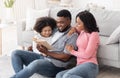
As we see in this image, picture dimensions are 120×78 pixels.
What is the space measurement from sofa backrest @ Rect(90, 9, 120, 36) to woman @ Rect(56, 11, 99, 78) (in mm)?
981

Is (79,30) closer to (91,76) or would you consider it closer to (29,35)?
(91,76)

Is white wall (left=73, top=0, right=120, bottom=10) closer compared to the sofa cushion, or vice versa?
the sofa cushion

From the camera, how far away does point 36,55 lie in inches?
119

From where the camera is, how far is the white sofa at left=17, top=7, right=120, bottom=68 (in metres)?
3.01

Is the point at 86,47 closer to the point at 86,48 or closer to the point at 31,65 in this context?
the point at 86,48

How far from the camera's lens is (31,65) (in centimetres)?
267

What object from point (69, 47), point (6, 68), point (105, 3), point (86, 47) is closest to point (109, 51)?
point (86, 47)

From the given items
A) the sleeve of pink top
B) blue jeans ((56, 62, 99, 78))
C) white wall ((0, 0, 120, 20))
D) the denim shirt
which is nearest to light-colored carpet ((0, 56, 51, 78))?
the denim shirt

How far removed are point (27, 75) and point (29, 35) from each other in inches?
51.8

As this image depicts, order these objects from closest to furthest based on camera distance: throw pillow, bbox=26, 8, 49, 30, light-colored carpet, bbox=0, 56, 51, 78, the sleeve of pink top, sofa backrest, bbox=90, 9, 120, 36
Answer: the sleeve of pink top → light-colored carpet, bbox=0, 56, 51, 78 → sofa backrest, bbox=90, 9, 120, 36 → throw pillow, bbox=26, 8, 49, 30

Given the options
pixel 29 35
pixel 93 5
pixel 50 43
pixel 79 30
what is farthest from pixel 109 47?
pixel 93 5

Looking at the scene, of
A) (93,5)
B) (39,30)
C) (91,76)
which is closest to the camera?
(91,76)

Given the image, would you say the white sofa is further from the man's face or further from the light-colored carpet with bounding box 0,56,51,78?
the man's face

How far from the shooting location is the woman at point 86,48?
→ 259 cm
